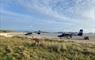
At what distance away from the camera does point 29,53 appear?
12500mm

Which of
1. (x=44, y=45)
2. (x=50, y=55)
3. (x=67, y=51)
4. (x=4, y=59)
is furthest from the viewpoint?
(x=44, y=45)

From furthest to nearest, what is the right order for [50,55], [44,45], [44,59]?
[44,45]
[50,55]
[44,59]

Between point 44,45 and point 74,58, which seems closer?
point 74,58

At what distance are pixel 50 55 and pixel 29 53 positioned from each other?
3.95ft

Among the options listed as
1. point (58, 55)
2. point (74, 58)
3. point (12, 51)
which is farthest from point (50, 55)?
point (12, 51)

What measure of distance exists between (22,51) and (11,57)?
131 cm

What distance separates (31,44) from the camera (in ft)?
50.9

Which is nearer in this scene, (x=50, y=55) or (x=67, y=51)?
(x=50, y=55)

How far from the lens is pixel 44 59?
11992 millimetres

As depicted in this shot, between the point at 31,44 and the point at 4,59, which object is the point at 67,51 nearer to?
the point at 31,44

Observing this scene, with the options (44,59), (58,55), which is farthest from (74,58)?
(44,59)

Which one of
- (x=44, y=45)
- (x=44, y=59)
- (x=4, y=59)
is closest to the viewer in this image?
(x=4, y=59)

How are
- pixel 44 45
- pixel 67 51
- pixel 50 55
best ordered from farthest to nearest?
1. pixel 44 45
2. pixel 67 51
3. pixel 50 55

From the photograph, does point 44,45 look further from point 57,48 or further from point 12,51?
point 12,51
